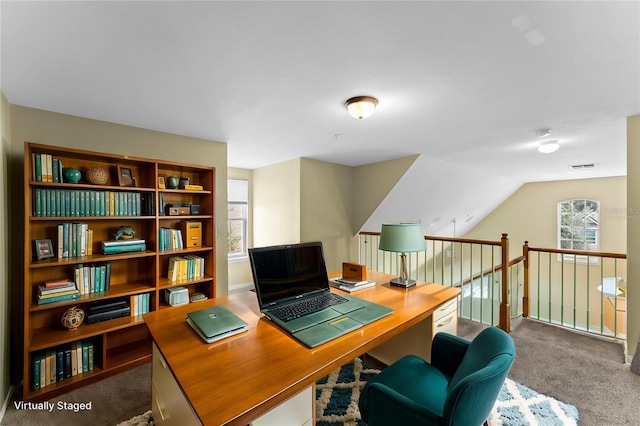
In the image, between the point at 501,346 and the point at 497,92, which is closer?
the point at 501,346

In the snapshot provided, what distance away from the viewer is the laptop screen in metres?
1.46

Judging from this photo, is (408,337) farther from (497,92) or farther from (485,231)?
(485,231)

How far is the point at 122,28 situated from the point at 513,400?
3175 mm

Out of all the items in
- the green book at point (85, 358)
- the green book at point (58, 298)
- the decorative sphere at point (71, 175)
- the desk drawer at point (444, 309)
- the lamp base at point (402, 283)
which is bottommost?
the green book at point (85, 358)

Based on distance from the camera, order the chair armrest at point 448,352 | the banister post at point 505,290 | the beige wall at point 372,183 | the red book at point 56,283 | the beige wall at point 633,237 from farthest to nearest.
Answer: the beige wall at point 372,183, the banister post at point 505,290, the beige wall at point 633,237, the red book at point 56,283, the chair armrest at point 448,352

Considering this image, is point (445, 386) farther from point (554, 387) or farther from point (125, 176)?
point (125, 176)

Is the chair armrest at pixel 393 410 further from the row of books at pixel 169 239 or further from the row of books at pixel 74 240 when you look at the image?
the row of books at pixel 74 240

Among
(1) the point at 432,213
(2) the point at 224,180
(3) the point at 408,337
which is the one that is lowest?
(3) the point at 408,337

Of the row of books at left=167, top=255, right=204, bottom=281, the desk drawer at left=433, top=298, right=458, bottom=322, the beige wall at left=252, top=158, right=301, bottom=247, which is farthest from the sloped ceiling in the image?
the row of books at left=167, top=255, right=204, bottom=281

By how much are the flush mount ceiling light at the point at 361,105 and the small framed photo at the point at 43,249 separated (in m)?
2.52

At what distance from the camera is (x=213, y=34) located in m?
1.23

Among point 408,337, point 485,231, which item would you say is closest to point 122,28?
point 408,337

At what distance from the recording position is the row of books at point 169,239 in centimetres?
247

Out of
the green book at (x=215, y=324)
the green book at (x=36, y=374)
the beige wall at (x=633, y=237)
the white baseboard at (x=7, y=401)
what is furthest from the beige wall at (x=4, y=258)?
the beige wall at (x=633, y=237)
